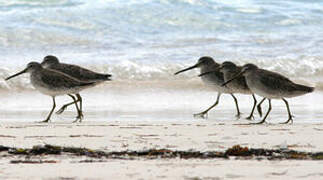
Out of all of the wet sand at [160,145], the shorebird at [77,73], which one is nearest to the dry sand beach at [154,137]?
the wet sand at [160,145]

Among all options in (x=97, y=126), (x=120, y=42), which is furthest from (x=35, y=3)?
(x=97, y=126)

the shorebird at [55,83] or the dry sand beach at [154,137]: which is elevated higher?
the shorebird at [55,83]

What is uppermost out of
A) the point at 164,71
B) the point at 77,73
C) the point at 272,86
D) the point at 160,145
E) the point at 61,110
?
the point at 164,71

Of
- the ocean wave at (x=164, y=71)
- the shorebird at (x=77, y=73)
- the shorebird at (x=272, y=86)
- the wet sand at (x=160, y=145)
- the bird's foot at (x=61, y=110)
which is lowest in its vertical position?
the wet sand at (x=160, y=145)

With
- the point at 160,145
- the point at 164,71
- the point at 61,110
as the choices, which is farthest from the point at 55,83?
the point at 164,71

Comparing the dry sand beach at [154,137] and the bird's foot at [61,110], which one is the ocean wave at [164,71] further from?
the bird's foot at [61,110]

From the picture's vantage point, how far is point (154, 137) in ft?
20.9

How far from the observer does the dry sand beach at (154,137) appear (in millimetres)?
4758

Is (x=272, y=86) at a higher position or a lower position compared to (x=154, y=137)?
higher

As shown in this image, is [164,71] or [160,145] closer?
[160,145]

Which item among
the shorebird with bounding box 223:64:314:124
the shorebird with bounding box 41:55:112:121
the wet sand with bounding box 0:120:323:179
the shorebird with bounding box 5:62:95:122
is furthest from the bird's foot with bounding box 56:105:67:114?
the shorebird with bounding box 223:64:314:124

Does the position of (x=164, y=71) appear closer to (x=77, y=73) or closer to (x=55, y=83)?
(x=77, y=73)

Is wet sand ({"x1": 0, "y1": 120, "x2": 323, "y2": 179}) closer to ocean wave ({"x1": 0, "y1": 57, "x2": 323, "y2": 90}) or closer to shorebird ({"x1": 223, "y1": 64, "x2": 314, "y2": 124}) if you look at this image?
shorebird ({"x1": 223, "y1": 64, "x2": 314, "y2": 124})

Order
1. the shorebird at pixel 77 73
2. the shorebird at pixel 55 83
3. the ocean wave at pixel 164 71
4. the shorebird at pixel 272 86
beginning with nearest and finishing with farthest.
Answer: the shorebird at pixel 272 86, the shorebird at pixel 55 83, the shorebird at pixel 77 73, the ocean wave at pixel 164 71
